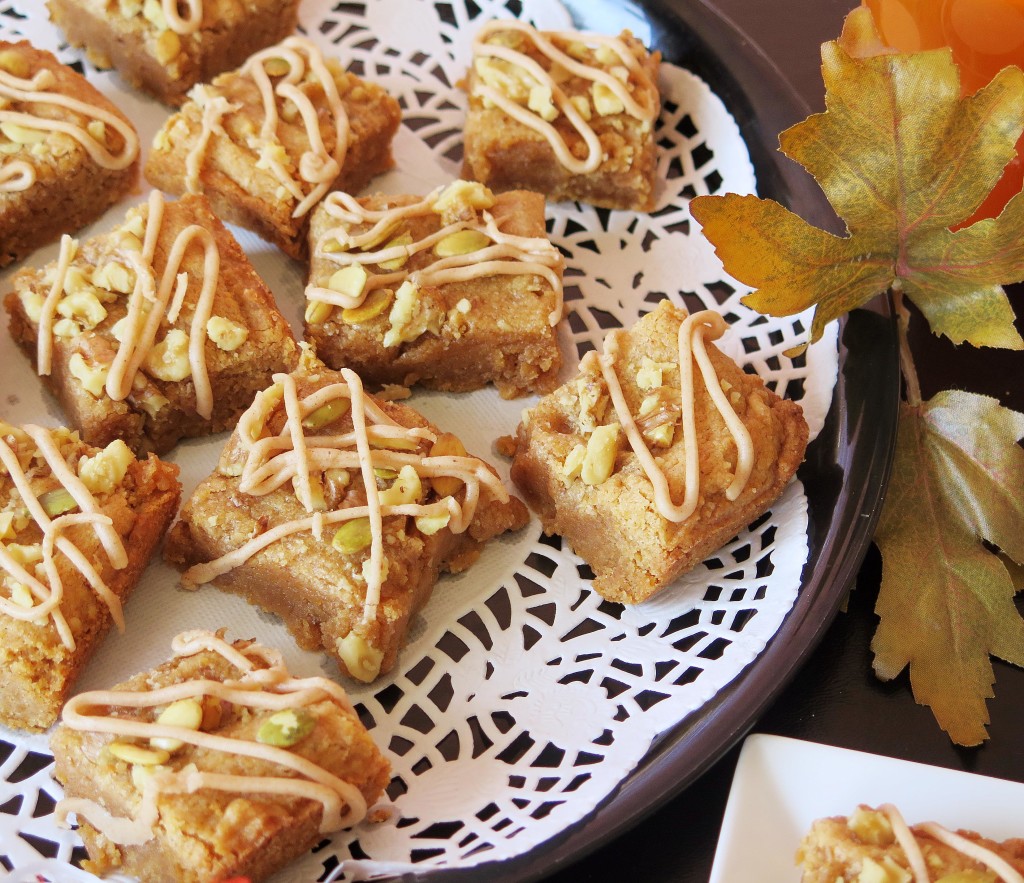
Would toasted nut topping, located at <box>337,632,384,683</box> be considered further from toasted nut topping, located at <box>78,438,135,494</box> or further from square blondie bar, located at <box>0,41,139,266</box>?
square blondie bar, located at <box>0,41,139,266</box>

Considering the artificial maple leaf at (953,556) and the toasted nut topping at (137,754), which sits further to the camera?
the artificial maple leaf at (953,556)

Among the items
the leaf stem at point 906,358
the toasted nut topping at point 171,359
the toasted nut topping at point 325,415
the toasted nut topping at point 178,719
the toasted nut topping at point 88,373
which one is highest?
the toasted nut topping at point 88,373

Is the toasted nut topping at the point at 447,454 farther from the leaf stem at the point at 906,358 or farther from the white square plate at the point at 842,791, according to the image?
the leaf stem at the point at 906,358

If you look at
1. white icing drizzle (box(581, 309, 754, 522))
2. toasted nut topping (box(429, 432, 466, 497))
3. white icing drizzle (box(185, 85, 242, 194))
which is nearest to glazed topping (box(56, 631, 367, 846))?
toasted nut topping (box(429, 432, 466, 497))

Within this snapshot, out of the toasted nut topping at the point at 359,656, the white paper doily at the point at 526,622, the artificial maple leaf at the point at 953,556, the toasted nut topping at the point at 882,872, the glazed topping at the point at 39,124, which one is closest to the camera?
the toasted nut topping at the point at 882,872

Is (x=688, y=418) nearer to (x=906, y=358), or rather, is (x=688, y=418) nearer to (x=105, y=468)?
(x=906, y=358)

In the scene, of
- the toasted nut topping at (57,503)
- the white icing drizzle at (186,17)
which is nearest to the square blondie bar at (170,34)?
the white icing drizzle at (186,17)
